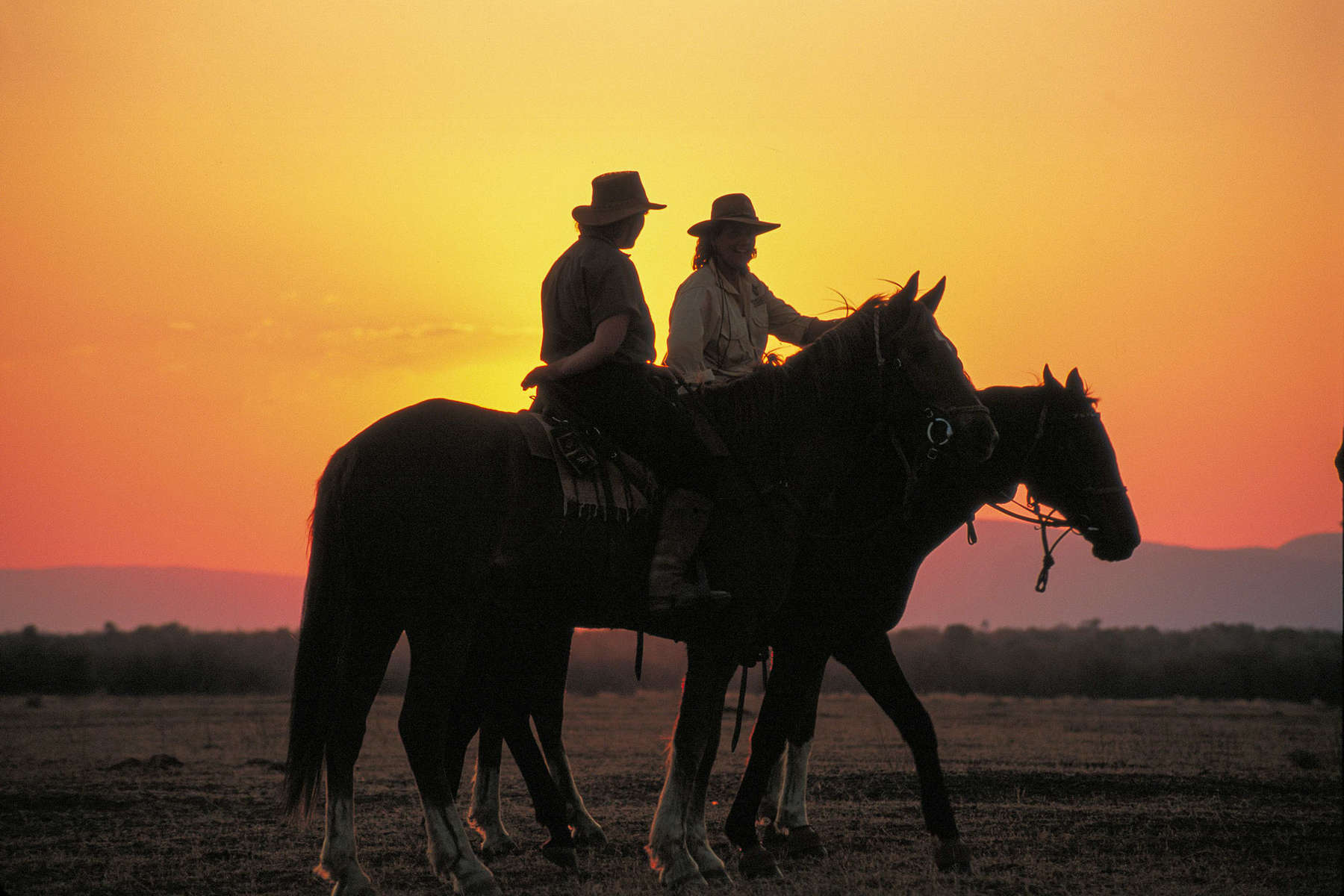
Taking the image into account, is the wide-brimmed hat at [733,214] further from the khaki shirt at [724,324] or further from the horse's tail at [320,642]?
the horse's tail at [320,642]

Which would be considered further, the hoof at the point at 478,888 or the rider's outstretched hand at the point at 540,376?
the rider's outstretched hand at the point at 540,376

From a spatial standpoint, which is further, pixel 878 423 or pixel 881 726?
pixel 881 726

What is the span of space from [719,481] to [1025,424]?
254 cm

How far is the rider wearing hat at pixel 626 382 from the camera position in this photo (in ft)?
21.9

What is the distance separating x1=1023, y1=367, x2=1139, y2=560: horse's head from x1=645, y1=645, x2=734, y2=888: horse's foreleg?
2762 mm

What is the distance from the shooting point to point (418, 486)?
643cm

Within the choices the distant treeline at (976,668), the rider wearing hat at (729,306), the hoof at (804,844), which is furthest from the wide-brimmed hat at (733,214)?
the distant treeline at (976,668)

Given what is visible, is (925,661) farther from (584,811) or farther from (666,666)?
(584,811)

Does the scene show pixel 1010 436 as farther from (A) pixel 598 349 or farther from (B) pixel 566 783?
(B) pixel 566 783

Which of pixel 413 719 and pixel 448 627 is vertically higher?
pixel 448 627

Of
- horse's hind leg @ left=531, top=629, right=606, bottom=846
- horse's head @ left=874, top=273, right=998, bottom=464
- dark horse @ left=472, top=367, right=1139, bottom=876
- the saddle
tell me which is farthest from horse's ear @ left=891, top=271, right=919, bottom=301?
horse's hind leg @ left=531, top=629, right=606, bottom=846

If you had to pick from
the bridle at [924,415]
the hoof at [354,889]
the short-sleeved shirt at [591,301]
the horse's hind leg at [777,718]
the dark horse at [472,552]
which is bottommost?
the hoof at [354,889]

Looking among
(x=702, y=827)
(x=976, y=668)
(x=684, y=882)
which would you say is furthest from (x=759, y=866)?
(x=976, y=668)

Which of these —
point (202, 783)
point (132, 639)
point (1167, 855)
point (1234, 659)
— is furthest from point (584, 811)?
point (132, 639)
